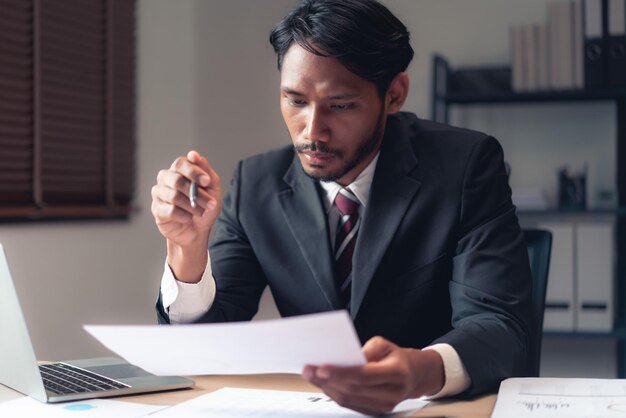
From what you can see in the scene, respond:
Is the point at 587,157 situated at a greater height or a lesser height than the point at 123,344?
greater

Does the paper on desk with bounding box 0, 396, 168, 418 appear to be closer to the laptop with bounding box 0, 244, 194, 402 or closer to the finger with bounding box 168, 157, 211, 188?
the laptop with bounding box 0, 244, 194, 402

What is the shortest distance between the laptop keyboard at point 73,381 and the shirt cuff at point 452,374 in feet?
1.38

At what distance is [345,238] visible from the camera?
1532 mm

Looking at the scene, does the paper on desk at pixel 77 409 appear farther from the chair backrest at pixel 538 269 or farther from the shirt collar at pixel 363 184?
the chair backrest at pixel 538 269

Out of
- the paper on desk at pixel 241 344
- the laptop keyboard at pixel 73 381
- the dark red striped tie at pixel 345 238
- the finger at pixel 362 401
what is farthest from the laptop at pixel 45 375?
the dark red striped tie at pixel 345 238

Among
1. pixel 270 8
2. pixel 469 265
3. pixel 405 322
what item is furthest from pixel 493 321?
pixel 270 8

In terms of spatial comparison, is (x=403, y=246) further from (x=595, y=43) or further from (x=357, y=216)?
(x=595, y=43)

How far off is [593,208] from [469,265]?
6.28 ft

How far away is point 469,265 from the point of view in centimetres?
138

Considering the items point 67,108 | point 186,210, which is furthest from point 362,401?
point 67,108

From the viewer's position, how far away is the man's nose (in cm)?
138

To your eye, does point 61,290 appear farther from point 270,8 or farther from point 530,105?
point 530,105

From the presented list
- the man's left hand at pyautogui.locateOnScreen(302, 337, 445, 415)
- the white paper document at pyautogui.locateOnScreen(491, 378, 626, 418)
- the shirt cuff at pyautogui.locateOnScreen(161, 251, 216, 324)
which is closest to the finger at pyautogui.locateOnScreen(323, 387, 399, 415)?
the man's left hand at pyautogui.locateOnScreen(302, 337, 445, 415)

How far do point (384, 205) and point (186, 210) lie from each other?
405mm
